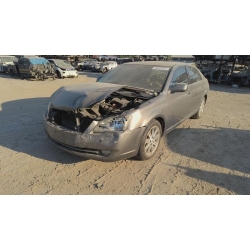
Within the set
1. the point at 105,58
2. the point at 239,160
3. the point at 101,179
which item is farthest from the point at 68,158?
the point at 105,58

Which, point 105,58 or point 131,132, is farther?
point 105,58

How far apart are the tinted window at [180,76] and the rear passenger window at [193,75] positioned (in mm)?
241

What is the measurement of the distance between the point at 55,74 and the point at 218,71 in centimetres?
1200

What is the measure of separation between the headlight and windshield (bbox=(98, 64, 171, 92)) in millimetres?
1105

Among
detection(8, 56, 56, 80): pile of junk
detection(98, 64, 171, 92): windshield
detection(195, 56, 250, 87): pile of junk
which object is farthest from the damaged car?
detection(195, 56, 250, 87): pile of junk

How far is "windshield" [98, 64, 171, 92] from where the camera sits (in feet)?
11.6

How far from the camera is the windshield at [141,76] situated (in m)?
3.53

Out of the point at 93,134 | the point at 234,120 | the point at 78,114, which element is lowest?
the point at 234,120

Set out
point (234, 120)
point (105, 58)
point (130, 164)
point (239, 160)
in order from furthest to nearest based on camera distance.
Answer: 1. point (105, 58)
2. point (234, 120)
3. point (239, 160)
4. point (130, 164)

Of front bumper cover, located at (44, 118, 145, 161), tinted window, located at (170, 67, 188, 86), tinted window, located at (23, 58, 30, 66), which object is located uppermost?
tinted window, located at (170, 67, 188, 86)

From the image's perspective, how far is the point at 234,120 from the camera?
5.25 meters

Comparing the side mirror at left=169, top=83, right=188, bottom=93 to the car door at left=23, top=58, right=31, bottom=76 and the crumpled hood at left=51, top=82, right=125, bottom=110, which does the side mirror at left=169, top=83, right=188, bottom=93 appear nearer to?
the crumpled hood at left=51, top=82, right=125, bottom=110

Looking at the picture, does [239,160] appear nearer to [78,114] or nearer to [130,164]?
[130,164]

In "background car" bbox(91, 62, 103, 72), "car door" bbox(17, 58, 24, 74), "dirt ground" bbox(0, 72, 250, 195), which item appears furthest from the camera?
"background car" bbox(91, 62, 103, 72)
